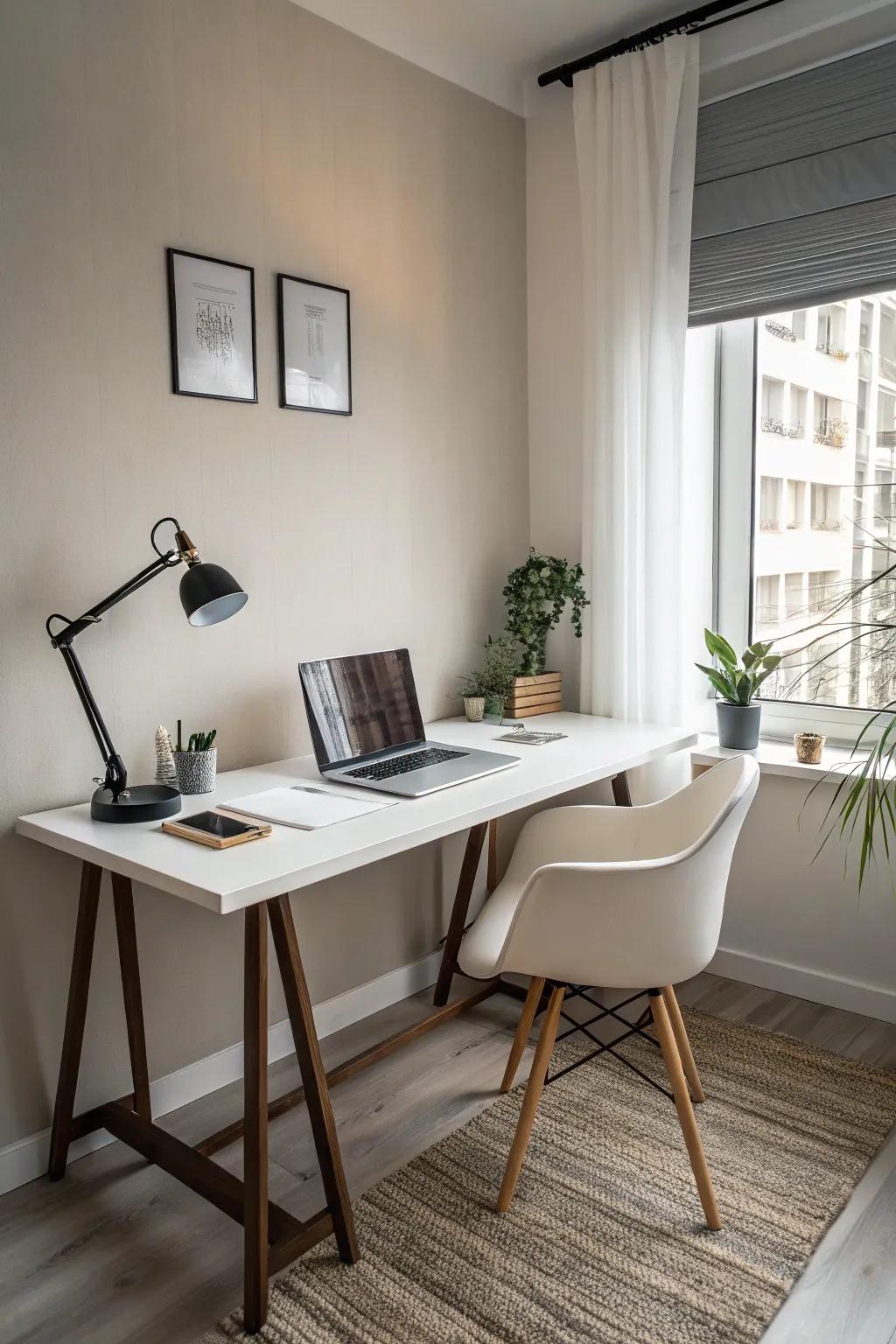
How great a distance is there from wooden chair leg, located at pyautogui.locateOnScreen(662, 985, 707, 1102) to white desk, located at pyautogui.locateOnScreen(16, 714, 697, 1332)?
1.49ft

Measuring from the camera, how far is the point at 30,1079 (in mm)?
1913

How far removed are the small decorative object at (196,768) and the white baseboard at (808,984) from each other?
1578mm

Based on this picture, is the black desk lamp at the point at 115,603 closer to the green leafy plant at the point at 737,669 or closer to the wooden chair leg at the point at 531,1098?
the wooden chair leg at the point at 531,1098

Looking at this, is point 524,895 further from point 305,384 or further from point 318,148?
point 318,148

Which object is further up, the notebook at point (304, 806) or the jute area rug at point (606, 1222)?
the notebook at point (304, 806)

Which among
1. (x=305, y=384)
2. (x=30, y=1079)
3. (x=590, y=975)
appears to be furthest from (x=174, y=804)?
(x=305, y=384)

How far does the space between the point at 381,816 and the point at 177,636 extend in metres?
0.65

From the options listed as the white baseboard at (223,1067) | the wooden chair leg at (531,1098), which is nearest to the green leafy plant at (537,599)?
the white baseboard at (223,1067)

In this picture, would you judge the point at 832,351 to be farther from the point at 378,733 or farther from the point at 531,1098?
the point at 531,1098

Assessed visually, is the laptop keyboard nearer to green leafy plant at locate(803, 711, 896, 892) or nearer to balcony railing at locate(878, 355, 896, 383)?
green leafy plant at locate(803, 711, 896, 892)

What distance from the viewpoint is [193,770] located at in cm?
198

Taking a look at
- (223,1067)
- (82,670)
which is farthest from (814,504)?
(223,1067)

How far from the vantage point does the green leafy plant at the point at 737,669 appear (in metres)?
2.62

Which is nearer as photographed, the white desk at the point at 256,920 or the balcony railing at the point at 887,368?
the white desk at the point at 256,920
